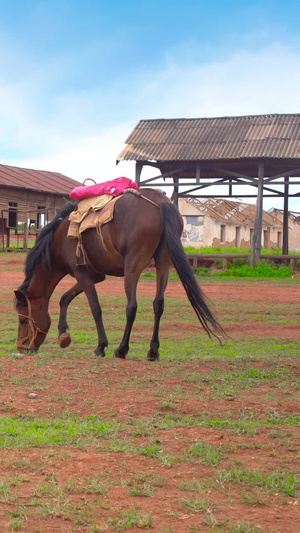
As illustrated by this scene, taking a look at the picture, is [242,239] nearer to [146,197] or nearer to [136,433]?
[146,197]

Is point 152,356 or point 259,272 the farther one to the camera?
point 259,272

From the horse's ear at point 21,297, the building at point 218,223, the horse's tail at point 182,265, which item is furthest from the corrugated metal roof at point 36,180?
the horse's tail at point 182,265

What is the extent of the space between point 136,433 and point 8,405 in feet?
4.04

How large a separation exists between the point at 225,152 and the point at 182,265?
15798 mm

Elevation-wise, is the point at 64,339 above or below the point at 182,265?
below

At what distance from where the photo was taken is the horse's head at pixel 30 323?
26.2 feet

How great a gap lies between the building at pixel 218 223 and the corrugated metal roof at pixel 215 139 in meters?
21.9

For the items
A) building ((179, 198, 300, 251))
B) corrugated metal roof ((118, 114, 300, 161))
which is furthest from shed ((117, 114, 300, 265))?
building ((179, 198, 300, 251))

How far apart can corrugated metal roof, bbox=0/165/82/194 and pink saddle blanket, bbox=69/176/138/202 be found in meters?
29.7

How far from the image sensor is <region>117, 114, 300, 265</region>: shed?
22.1m

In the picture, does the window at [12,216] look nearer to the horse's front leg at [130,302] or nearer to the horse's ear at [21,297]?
the horse's ear at [21,297]

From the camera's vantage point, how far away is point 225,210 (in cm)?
4941

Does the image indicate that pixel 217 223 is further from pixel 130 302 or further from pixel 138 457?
pixel 138 457

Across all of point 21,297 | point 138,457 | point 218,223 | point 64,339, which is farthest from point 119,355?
point 218,223
